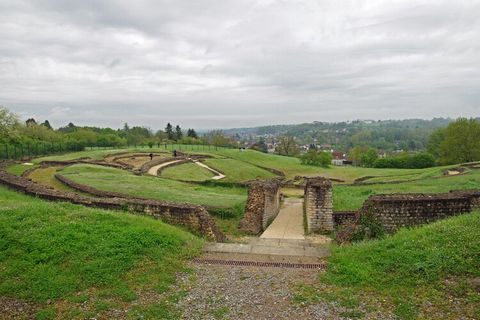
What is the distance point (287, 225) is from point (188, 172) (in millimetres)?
24021

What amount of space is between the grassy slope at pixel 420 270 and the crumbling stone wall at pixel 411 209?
264cm

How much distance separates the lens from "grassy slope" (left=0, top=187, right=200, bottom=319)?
7.76 metres

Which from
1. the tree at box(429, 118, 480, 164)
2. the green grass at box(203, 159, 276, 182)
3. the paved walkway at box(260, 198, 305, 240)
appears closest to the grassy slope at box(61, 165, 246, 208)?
the paved walkway at box(260, 198, 305, 240)

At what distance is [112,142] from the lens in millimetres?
87938

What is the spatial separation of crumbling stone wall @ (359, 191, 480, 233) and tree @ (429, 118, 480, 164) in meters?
54.9

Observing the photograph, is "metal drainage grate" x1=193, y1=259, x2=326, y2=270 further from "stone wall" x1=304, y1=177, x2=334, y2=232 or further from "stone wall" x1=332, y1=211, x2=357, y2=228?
"stone wall" x1=332, y1=211, x2=357, y2=228

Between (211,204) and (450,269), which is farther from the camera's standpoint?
(211,204)

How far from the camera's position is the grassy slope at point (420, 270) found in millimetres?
6988

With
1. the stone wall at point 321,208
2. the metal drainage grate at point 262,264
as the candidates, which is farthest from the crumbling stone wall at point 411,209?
the metal drainage grate at point 262,264

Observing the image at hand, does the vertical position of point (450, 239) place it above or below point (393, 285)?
above

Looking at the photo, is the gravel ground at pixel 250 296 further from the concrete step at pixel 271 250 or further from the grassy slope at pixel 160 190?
the grassy slope at pixel 160 190

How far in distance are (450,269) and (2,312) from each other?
870 cm

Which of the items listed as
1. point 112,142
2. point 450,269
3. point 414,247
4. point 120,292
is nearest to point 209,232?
point 120,292

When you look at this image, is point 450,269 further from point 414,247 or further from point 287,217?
point 287,217
